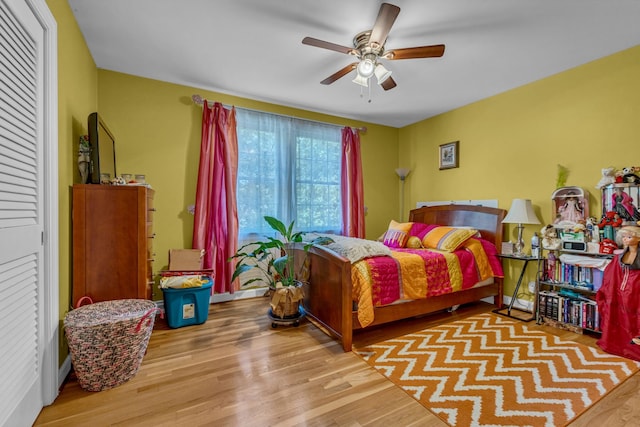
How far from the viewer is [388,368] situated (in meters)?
2.09

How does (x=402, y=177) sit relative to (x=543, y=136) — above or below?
below

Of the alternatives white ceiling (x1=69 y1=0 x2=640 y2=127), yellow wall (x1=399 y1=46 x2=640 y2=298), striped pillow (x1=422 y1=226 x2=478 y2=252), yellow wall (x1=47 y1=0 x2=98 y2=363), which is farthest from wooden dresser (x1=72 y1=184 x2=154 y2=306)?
yellow wall (x1=399 y1=46 x2=640 y2=298)

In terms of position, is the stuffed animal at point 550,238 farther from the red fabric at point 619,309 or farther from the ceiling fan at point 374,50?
the ceiling fan at point 374,50

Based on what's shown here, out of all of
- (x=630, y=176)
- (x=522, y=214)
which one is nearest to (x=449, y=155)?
(x=522, y=214)

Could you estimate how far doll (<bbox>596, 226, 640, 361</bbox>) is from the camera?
2.23 m

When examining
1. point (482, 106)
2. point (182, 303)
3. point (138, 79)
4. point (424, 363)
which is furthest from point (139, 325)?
point (482, 106)

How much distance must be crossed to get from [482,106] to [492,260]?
6.51 ft

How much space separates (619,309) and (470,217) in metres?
1.70

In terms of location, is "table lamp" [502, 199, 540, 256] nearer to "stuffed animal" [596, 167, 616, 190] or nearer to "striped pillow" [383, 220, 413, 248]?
"stuffed animal" [596, 167, 616, 190]

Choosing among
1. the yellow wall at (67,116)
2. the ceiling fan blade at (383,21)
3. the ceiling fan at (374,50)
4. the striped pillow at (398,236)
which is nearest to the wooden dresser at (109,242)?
the yellow wall at (67,116)

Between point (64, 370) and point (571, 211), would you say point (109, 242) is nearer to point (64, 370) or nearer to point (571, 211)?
point (64, 370)

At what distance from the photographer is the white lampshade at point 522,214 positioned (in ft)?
9.91

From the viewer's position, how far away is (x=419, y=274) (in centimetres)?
278

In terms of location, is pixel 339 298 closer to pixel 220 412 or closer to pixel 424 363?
pixel 424 363
